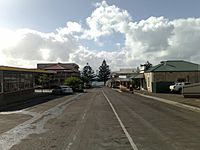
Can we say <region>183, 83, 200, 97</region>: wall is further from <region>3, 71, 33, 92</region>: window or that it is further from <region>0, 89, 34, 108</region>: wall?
<region>3, 71, 33, 92</region>: window

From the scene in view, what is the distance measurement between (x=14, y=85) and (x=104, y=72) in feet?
492

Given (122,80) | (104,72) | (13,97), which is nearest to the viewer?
(13,97)

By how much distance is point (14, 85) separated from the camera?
40.2 m

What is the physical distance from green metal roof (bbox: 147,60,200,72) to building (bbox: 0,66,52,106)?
79.5 feet

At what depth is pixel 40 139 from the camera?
11.3 m

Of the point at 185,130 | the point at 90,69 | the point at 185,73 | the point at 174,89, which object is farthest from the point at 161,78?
the point at 90,69

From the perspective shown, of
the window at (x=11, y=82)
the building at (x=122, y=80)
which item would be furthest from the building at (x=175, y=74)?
the window at (x=11, y=82)

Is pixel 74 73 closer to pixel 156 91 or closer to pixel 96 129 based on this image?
pixel 156 91

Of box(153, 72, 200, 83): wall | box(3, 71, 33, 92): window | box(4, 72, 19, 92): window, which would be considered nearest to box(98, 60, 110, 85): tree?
box(153, 72, 200, 83): wall

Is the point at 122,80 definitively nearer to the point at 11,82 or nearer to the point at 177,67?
the point at 177,67

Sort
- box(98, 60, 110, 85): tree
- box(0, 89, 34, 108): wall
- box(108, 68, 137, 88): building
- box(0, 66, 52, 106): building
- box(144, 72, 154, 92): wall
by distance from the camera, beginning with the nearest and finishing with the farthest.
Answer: box(0, 89, 34, 108): wall, box(0, 66, 52, 106): building, box(144, 72, 154, 92): wall, box(108, 68, 137, 88): building, box(98, 60, 110, 85): tree

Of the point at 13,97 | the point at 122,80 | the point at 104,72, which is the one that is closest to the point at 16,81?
the point at 13,97

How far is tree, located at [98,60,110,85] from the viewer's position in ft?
621

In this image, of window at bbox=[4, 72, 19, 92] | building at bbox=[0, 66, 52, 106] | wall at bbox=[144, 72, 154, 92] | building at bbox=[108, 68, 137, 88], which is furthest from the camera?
building at bbox=[108, 68, 137, 88]
